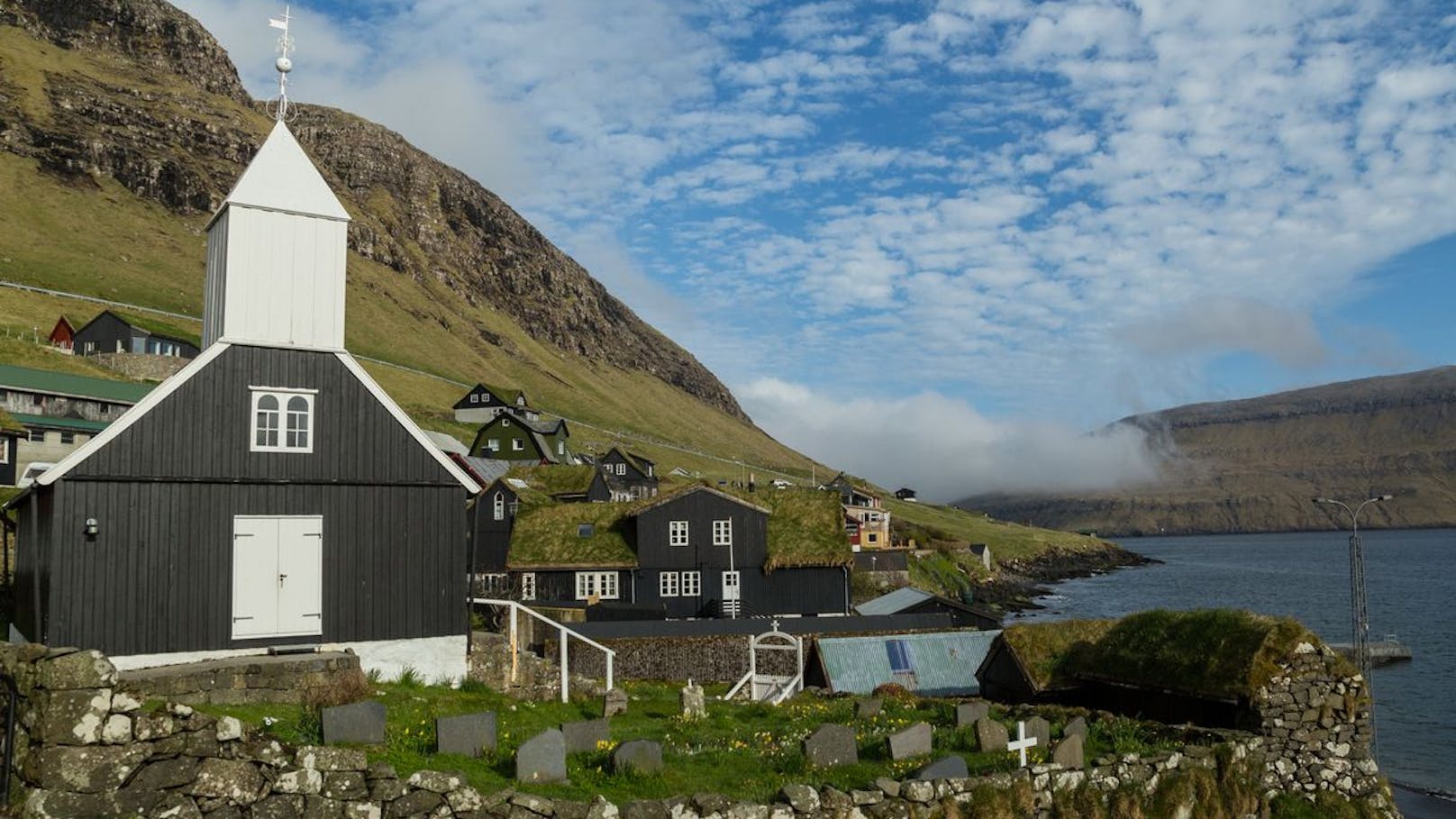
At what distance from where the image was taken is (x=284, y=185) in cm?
2498

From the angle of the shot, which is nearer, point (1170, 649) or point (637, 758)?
point (637, 758)

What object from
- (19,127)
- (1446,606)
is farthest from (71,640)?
(19,127)

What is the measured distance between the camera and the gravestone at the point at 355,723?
1387 centimetres

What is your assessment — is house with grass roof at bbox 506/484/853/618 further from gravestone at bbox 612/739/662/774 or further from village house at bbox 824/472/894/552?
village house at bbox 824/472/894/552

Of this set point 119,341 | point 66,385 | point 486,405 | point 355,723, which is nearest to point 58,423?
point 66,385

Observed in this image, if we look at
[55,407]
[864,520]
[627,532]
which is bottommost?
[627,532]

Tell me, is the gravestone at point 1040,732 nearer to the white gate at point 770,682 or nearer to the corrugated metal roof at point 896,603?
the white gate at point 770,682

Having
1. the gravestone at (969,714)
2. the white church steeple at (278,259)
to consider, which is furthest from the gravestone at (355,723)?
the white church steeple at (278,259)

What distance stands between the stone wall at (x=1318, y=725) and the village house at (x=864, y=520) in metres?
86.5

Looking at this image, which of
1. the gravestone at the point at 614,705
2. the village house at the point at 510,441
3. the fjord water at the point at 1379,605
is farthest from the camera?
the village house at the point at 510,441

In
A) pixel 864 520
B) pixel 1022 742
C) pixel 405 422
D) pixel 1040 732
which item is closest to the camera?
pixel 1022 742

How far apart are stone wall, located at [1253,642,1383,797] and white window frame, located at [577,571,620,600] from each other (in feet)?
128

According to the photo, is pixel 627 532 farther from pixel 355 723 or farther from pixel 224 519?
pixel 355 723

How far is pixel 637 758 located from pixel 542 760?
1438 mm
